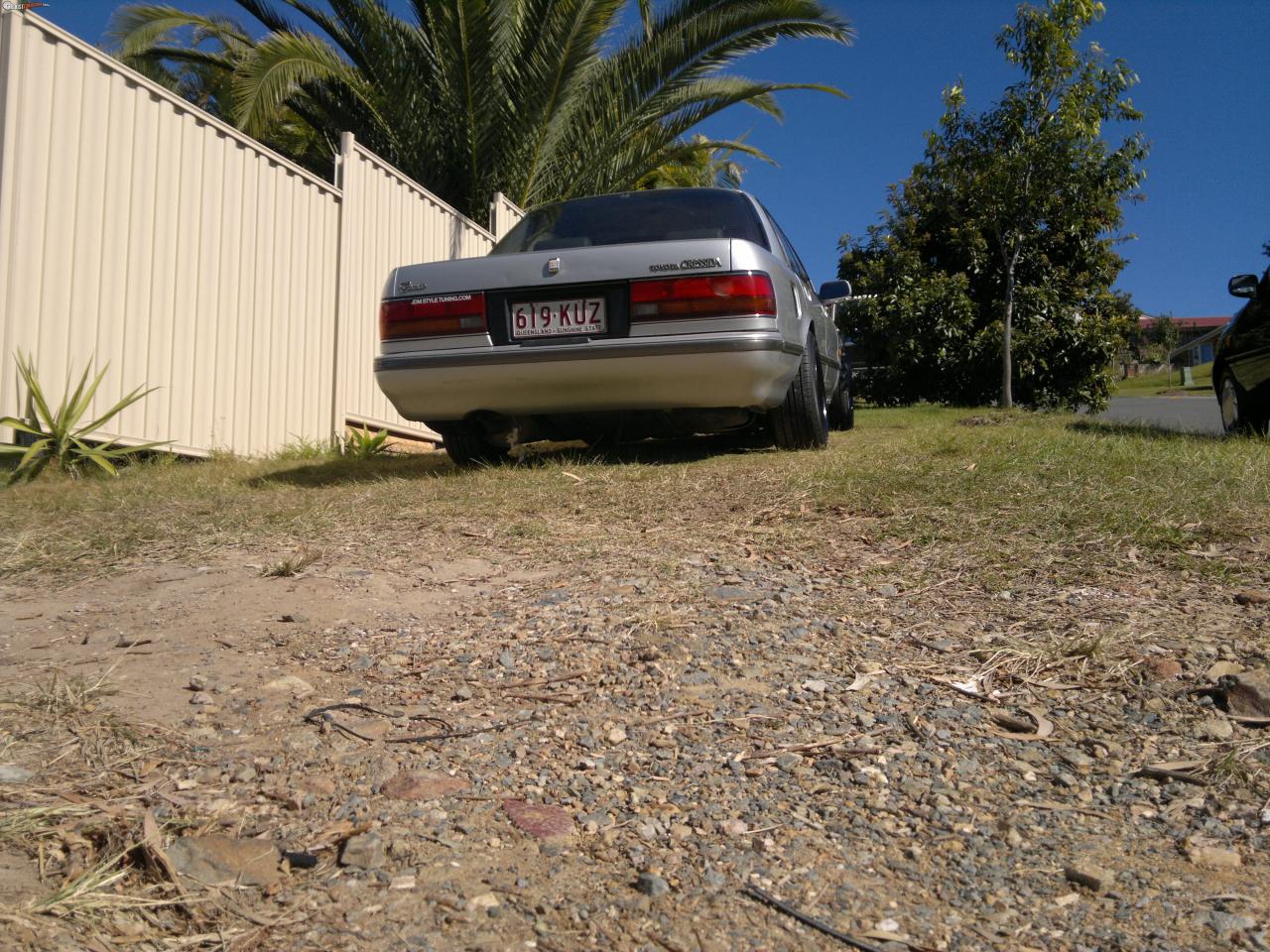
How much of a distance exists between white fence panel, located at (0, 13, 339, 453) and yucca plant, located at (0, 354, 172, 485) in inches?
3.3

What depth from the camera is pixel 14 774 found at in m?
1.89

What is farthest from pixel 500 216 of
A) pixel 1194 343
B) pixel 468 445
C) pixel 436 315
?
pixel 1194 343

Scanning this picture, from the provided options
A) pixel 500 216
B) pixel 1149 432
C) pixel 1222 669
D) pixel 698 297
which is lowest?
pixel 1222 669

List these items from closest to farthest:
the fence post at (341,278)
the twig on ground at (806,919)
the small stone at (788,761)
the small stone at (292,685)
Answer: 1. the twig on ground at (806,919)
2. the small stone at (788,761)
3. the small stone at (292,685)
4. the fence post at (341,278)

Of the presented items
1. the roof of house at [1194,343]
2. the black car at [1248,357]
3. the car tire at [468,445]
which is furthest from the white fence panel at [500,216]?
the roof of house at [1194,343]

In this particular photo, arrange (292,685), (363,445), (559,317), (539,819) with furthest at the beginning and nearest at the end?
1. (363,445)
2. (559,317)
3. (292,685)
4. (539,819)

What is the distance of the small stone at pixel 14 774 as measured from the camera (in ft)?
6.14

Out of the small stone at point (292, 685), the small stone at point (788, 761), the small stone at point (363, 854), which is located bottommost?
the small stone at point (363, 854)

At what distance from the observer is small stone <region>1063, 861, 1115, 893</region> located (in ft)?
5.42

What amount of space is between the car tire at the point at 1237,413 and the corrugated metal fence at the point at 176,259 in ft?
20.4

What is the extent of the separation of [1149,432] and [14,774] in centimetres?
656

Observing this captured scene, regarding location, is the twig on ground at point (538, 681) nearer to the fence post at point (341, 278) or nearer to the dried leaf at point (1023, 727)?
the dried leaf at point (1023, 727)

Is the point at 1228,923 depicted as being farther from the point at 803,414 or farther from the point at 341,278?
the point at 341,278

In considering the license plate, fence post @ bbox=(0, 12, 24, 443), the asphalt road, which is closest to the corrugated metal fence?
fence post @ bbox=(0, 12, 24, 443)
